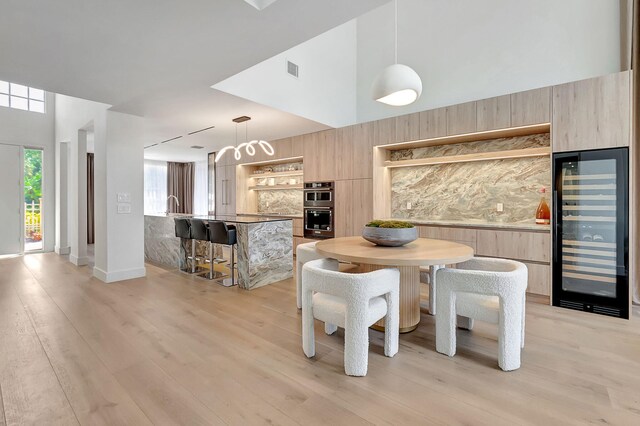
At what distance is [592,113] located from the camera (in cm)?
304

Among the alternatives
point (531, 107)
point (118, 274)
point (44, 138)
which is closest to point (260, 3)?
point (531, 107)

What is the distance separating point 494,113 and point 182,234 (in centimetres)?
469

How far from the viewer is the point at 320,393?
1763 millimetres

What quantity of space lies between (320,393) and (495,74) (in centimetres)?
440

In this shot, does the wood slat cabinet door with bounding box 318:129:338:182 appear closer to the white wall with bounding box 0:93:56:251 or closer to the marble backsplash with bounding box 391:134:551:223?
the marble backsplash with bounding box 391:134:551:223

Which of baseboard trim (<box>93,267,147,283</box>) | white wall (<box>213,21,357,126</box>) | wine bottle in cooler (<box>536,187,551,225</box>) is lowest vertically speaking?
baseboard trim (<box>93,267,147,283</box>)

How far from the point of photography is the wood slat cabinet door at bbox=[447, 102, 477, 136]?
3.80 m

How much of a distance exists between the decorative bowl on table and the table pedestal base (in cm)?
27

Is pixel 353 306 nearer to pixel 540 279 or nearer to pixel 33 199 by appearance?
pixel 540 279

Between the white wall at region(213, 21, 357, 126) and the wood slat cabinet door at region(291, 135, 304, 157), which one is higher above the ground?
the white wall at region(213, 21, 357, 126)

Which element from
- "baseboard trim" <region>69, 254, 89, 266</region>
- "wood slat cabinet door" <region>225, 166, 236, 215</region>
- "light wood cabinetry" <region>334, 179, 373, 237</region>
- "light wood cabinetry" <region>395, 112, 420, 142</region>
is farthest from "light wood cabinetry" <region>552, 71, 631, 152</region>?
"baseboard trim" <region>69, 254, 89, 266</region>

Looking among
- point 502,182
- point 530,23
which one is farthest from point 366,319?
point 530,23

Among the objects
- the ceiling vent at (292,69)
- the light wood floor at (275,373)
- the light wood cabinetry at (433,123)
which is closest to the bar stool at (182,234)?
the light wood floor at (275,373)

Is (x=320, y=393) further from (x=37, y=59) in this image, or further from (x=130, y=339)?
(x=37, y=59)
